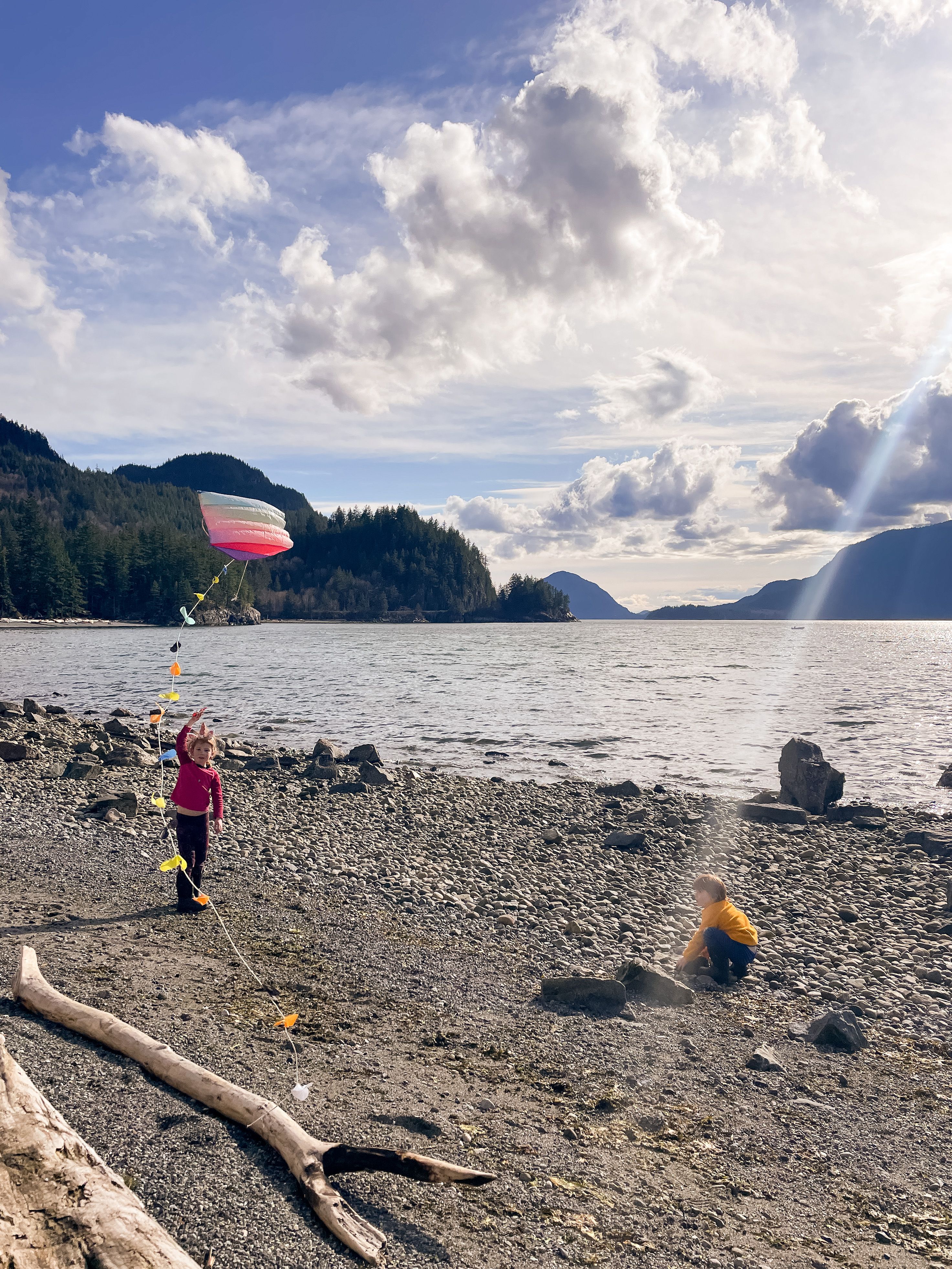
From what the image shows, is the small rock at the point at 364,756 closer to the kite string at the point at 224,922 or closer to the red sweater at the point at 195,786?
the kite string at the point at 224,922

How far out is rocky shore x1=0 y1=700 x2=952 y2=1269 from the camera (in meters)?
4.99

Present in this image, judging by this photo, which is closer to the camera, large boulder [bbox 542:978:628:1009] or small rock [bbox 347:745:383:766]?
large boulder [bbox 542:978:628:1009]

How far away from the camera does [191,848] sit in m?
11.2

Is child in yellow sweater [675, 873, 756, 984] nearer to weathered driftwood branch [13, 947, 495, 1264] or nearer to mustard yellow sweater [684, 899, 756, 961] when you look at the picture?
mustard yellow sweater [684, 899, 756, 961]

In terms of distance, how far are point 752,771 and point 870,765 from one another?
205 inches

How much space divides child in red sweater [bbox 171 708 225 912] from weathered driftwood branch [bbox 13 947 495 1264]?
4213 millimetres

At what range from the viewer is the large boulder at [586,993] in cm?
888

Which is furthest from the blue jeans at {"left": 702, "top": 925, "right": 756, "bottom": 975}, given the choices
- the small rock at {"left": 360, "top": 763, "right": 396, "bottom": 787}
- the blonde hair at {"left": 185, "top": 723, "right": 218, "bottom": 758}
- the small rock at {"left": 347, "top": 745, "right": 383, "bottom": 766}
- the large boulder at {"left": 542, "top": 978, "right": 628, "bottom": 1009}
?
the small rock at {"left": 347, "top": 745, "right": 383, "bottom": 766}

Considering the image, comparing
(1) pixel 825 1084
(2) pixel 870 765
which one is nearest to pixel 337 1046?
(1) pixel 825 1084

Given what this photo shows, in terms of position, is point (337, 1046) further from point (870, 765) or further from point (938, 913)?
point (870, 765)

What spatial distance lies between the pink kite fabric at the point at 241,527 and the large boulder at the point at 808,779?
A: 16.6 m

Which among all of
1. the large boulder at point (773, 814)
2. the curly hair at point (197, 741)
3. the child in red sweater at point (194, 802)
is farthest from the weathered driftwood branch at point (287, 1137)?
the large boulder at point (773, 814)

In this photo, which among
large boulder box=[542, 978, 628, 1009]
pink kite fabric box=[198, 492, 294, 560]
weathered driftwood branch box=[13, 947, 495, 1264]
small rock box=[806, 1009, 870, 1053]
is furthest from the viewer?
pink kite fabric box=[198, 492, 294, 560]

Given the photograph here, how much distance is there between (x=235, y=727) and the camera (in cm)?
3431
